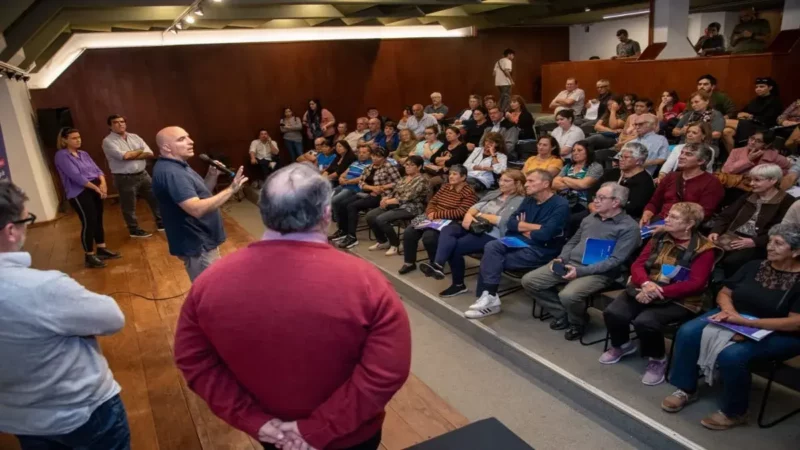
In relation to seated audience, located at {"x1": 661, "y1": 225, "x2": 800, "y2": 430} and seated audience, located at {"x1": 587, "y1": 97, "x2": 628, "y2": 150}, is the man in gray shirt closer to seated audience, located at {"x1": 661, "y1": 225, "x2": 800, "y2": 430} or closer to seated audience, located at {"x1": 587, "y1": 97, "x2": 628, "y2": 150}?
seated audience, located at {"x1": 587, "y1": 97, "x2": 628, "y2": 150}

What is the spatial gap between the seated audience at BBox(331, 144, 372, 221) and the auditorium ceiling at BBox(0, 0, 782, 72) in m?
2.02

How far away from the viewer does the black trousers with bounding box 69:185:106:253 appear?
15.3 feet

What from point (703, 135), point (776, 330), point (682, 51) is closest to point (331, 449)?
point (776, 330)

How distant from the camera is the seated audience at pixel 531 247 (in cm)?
336

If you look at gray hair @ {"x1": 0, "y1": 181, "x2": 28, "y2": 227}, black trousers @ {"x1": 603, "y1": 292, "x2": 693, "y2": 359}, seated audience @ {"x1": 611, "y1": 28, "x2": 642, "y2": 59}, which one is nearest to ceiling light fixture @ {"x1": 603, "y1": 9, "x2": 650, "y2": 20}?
seated audience @ {"x1": 611, "y1": 28, "x2": 642, "y2": 59}

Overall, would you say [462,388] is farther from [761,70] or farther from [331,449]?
[761,70]

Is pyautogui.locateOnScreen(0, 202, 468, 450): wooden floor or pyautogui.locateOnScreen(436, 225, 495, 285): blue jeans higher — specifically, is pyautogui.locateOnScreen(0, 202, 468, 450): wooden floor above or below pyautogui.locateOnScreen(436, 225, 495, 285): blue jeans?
below

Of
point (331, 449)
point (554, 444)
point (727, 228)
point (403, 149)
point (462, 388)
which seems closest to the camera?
point (331, 449)

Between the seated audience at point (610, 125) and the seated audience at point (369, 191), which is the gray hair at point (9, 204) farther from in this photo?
the seated audience at point (610, 125)

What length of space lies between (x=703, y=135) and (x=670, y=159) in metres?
0.34

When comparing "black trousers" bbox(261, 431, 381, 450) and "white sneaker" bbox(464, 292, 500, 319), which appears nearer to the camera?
"black trousers" bbox(261, 431, 381, 450)

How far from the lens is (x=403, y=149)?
20.8 feet

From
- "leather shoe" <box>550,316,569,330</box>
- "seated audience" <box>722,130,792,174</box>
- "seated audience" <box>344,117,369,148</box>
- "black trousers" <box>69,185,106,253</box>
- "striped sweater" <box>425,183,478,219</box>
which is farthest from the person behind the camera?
"seated audience" <box>344,117,369,148</box>

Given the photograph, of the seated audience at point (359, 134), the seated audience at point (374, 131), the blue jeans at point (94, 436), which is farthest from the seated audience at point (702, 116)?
the blue jeans at point (94, 436)
